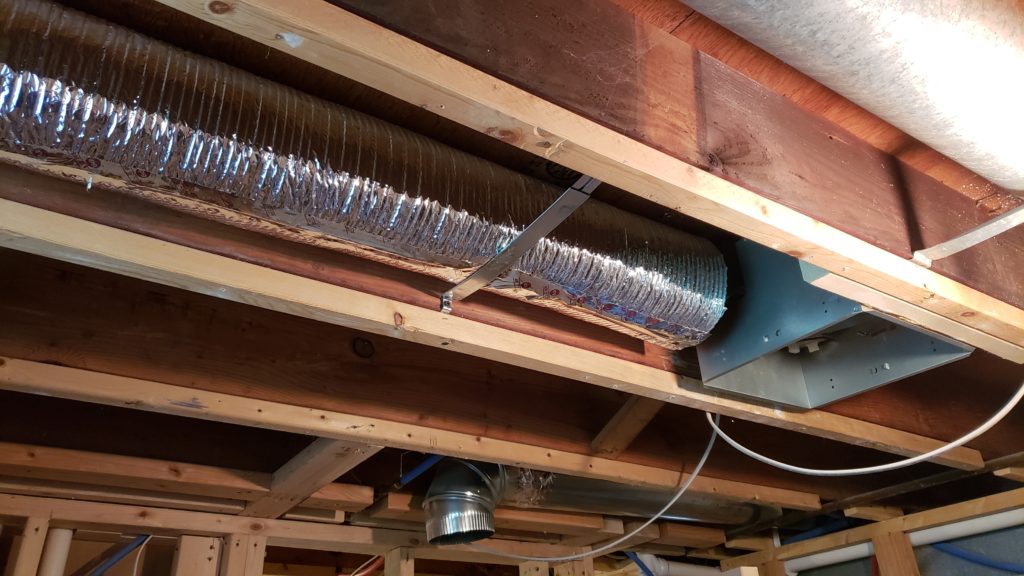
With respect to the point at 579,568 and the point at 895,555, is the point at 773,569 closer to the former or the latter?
the point at 895,555

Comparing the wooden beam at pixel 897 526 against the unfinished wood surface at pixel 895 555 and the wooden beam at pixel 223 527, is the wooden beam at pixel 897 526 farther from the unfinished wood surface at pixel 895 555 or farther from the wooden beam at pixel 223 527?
the wooden beam at pixel 223 527

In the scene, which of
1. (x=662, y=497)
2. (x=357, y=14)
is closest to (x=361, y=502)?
(x=662, y=497)

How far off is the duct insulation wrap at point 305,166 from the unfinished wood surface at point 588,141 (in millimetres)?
224

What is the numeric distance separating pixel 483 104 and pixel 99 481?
1.23 metres

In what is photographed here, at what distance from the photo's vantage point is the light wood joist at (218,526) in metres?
1.55

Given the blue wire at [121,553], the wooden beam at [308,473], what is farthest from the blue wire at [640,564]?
the blue wire at [121,553]

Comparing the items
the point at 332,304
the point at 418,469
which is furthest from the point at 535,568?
the point at 332,304

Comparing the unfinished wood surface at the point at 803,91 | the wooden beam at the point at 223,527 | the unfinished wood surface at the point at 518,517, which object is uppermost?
the unfinished wood surface at the point at 803,91

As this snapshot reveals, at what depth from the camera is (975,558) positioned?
1938 millimetres

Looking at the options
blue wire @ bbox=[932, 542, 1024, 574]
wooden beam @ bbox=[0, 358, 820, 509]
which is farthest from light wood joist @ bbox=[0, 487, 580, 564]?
blue wire @ bbox=[932, 542, 1024, 574]

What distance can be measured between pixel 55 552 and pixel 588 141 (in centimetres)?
153

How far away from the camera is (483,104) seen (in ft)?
2.45

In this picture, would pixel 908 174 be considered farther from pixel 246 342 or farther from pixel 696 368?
pixel 246 342

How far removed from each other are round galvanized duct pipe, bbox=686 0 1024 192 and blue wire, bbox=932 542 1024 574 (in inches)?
56.3
